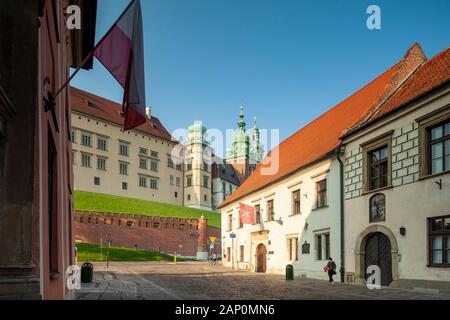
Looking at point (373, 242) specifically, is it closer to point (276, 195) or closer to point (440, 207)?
point (440, 207)

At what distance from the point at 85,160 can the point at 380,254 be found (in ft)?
197

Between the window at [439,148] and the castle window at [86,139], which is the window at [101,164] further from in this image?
the window at [439,148]

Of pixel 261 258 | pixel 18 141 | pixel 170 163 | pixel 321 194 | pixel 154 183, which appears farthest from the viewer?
pixel 170 163

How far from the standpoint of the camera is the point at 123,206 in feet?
230

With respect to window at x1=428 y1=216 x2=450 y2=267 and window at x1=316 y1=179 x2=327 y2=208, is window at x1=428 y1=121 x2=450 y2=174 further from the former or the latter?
window at x1=316 y1=179 x2=327 y2=208

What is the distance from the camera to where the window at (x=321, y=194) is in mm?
24337

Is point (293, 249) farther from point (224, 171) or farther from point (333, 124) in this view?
point (224, 171)

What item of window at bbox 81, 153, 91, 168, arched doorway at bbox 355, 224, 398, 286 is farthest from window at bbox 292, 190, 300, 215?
window at bbox 81, 153, 91, 168

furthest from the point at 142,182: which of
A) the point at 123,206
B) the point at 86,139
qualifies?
the point at 86,139

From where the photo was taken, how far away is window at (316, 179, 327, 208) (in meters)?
24.3

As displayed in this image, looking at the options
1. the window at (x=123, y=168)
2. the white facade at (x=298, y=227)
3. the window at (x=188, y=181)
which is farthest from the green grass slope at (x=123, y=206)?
the white facade at (x=298, y=227)

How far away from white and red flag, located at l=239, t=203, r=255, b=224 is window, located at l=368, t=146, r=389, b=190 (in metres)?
15.7

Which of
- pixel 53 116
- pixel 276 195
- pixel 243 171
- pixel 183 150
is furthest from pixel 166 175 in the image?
pixel 53 116
